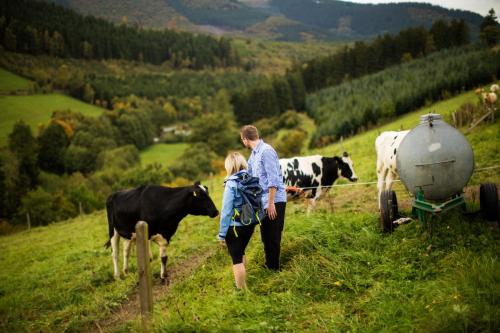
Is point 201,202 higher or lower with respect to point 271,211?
lower

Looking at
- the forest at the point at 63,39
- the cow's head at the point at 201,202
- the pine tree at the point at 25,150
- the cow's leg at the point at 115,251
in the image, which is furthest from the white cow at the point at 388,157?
the forest at the point at 63,39

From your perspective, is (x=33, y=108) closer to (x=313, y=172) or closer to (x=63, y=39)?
(x=63, y=39)

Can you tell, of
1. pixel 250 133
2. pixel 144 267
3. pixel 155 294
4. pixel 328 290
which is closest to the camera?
pixel 144 267

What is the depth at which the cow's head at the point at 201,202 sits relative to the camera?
9.29 meters

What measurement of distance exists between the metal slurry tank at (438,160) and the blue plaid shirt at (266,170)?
2.58 meters

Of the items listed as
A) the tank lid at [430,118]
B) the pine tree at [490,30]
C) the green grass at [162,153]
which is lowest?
the green grass at [162,153]

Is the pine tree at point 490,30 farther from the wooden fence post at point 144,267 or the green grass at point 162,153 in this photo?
the wooden fence post at point 144,267

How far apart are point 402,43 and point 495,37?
25815 mm

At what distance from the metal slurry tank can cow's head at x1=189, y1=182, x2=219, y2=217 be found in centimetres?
466

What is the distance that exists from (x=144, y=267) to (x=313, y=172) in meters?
8.02

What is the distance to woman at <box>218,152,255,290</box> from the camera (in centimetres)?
581

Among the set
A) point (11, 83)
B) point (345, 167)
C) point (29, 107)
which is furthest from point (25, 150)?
point (345, 167)

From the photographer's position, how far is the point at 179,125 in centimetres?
10956

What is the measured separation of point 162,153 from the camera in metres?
84.0
